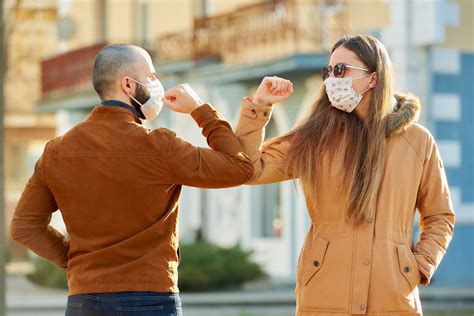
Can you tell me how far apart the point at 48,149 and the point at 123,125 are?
0.98ft

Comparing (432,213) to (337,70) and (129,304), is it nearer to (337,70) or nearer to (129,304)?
(337,70)

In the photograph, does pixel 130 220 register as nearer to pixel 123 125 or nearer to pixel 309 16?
pixel 123 125

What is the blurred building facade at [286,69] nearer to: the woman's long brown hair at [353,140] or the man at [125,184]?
the woman's long brown hair at [353,140]

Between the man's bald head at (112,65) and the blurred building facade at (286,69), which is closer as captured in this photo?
the man's bald head at (112,65)

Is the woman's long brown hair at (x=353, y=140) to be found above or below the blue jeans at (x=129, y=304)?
above

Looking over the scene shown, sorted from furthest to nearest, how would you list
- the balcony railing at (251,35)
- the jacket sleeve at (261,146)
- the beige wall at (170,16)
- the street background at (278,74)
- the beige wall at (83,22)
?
the beige wall at (83,22), the beige wall at (170,16), the balcony railing at (251,35), the street background at (278,74), the jacket sleeve at (261,146)

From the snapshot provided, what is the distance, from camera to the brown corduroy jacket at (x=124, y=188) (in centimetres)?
474

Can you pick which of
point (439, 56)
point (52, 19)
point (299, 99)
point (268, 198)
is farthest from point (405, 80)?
point (52, 19)

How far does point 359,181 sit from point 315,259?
356 millimetres

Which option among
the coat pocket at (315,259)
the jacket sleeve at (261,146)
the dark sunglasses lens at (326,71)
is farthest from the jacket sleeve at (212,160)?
the dark sunglasses lens at (326,71)

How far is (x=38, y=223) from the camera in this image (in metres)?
5.06

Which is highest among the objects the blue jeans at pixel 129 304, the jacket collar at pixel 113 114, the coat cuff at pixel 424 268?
the jacket collar at pixel 113 114

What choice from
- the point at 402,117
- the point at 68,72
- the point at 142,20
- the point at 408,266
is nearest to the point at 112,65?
the point at 402,117

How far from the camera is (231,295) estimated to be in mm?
19656
